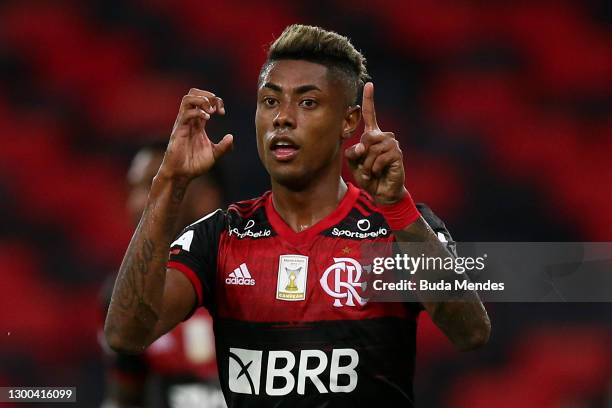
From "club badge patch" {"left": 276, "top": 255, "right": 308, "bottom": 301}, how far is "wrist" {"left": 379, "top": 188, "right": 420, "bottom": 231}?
0.35 metres

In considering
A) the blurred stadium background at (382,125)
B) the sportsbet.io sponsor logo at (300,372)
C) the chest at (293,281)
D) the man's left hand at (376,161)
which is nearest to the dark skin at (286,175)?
the man's left hand at (376,161)

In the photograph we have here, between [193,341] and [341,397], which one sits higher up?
[193,341]

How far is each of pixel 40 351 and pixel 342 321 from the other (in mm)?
3143

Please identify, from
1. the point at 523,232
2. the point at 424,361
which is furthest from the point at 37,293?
the point at 523,232

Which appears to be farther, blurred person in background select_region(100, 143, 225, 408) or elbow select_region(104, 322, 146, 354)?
blurred person in background select_region(100, 143, 225, 408)

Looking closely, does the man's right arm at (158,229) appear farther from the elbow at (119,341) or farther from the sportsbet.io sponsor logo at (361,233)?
the sportsbet.io sponsor logo at (361,233)

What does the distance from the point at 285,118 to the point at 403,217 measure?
1.41 feet

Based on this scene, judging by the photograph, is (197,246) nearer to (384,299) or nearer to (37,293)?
(384,299)

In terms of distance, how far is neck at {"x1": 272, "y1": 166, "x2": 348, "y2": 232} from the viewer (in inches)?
113

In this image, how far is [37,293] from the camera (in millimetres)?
5535

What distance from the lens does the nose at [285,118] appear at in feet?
8.83

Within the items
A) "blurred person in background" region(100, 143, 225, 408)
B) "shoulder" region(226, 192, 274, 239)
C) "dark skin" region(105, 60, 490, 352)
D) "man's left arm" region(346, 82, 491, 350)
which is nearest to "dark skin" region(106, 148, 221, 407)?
"blurred person in background" region(100, 143, 225, 408)

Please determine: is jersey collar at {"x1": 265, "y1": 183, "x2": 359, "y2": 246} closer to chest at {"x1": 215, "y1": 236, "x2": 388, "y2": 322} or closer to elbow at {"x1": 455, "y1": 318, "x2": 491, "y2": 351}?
chest at {"x1": 215, "y1": 236, "x2": 388, "y2": 322}

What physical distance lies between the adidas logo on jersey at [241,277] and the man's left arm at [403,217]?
0.46 m
